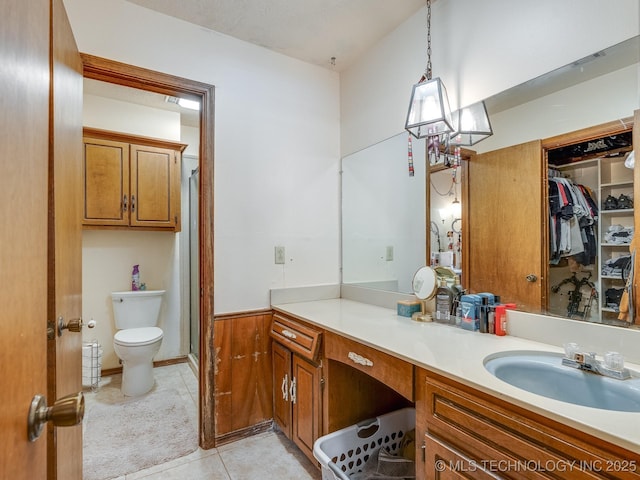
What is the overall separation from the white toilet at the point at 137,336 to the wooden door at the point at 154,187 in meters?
0.69

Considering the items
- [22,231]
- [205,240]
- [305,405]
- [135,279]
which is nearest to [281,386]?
[305,405]

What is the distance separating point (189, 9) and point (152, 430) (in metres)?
2.59

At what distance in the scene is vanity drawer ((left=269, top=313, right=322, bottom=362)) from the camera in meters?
1.70

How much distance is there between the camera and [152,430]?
218 centimetres

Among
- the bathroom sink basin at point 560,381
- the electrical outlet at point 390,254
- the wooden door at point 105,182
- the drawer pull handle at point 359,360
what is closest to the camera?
the bathroom sink basin at point 560,381

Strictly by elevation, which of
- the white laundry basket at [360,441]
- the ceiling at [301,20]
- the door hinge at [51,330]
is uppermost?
the ceiling at [301,20]

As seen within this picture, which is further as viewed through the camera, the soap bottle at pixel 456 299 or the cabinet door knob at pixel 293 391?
the cabinet door knob at pixel 293 391

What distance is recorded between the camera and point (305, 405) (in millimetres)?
1803

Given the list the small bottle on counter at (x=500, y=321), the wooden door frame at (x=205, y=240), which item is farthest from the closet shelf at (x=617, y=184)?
the wooden door frame at (x=205, y=240)

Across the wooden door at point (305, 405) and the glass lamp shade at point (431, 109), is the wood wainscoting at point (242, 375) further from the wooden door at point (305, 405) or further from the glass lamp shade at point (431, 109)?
the glass lamp shade at point (431, 109)

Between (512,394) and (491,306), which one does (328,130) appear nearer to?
(491,306)

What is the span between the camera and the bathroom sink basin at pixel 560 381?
985 millimetres

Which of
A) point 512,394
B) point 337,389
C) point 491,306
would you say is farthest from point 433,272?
point 512,394

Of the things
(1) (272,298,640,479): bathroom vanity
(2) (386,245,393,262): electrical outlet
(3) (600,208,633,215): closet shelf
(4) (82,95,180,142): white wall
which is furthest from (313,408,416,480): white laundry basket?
(4) (82,95,180,142): white wall
